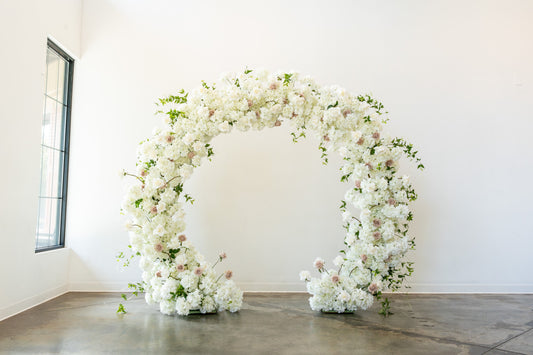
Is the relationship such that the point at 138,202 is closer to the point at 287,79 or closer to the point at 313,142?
the point at 287,79

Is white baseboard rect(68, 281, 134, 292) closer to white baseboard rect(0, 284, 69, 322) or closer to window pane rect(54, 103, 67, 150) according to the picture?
white baseboard rect(0, 284, 69, 322)

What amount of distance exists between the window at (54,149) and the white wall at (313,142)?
4.8 inches

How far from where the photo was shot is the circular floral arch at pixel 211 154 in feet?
14.0

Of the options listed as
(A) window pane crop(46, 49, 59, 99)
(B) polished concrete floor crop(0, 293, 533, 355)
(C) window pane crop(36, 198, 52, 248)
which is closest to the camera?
(B) polished concrete floor crop(0, 293, 533, 355)

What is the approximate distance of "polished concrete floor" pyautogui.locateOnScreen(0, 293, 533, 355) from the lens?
3.36 metres

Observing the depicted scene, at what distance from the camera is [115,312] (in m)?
4.39

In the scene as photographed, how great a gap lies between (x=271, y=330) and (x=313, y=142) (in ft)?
8.21

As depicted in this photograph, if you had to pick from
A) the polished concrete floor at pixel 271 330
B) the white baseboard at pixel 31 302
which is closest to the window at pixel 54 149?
the white baseboard at pixel 31 302

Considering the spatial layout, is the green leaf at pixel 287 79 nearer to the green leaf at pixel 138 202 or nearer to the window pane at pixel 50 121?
the green leaf at pixel 138 202

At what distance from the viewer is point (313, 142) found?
5629 mm

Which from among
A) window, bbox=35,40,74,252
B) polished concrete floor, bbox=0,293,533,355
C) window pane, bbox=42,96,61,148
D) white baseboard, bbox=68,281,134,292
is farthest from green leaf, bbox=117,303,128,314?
window pane, bbox=42,96,61,148

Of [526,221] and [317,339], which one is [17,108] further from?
[526,221]

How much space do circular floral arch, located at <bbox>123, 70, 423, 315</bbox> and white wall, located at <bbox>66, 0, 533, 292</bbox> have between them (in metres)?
1.10

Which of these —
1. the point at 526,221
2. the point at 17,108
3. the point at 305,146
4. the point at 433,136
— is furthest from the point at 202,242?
the point at 526,221
